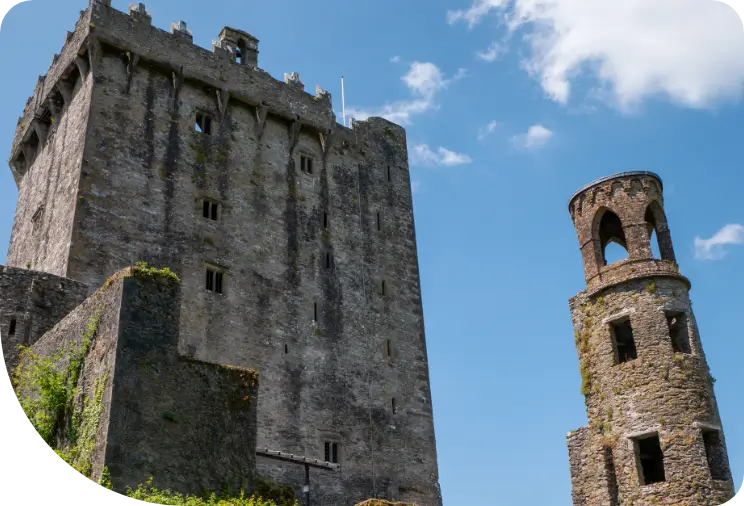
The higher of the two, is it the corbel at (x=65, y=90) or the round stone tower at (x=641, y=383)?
the corbel at (x=65, y=90)

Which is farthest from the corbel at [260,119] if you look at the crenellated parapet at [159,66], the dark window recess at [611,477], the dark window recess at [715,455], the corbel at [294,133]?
the dark window recess at [715,455]

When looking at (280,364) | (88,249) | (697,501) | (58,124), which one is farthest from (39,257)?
(697,501)

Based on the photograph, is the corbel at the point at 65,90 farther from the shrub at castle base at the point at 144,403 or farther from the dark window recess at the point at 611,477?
the dark window recess at the point at 611,477

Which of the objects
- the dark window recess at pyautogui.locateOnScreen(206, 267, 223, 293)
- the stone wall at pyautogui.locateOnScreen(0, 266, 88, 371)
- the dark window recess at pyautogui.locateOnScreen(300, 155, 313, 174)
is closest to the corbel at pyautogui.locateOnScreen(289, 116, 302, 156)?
the dark window recess at pyautogui.locateOnScreen(300, 155, 313, 174)

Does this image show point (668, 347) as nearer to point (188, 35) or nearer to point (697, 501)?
point (697, 501)

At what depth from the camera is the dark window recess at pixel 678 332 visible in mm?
→ 23859

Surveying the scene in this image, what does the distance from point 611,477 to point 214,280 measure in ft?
45.7

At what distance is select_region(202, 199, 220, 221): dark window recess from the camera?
102 ft

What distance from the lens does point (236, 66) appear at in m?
→ 34.4

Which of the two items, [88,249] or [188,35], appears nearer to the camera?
[88,249]

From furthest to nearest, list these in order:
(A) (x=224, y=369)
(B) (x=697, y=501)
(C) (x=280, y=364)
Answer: (C) (x=280, y=364) < (B) (x=697, y=501) < (A) (x=224, y=369)

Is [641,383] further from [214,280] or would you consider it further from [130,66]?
[130,66]

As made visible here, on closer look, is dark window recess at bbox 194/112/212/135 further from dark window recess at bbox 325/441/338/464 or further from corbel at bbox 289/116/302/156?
dark window recess at bbox 325/441/338/464

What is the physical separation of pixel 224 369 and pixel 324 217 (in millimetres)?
16478
